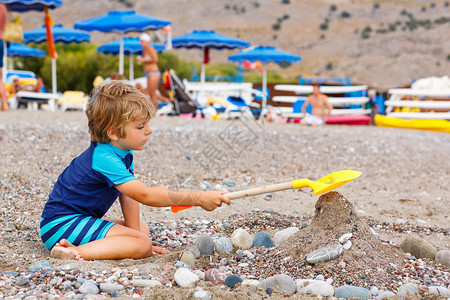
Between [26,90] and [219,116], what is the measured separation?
6.38 m

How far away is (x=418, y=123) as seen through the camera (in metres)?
10.4

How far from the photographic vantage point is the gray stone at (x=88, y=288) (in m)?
1.87

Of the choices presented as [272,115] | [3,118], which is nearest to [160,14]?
[272,115]

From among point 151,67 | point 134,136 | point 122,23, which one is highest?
point 122,23

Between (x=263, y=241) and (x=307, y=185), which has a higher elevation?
(x=307, y=185)

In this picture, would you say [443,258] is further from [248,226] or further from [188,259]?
[188,259]

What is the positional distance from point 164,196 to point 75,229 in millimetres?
484

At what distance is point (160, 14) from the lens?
49.9 meters

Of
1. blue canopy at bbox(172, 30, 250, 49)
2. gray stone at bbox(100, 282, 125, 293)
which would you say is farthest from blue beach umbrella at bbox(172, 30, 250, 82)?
gray stone at bbox(100, 282, 125, 293)

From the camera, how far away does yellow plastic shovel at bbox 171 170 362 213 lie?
2.34 metres

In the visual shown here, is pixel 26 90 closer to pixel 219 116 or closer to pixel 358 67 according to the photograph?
pixel 219 116

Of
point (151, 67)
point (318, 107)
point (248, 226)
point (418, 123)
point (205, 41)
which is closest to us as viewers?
point (248, 226)

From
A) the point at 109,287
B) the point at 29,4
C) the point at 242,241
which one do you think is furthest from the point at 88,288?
the point at 29,4

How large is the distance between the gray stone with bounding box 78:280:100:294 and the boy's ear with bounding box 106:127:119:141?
2.30 feet
